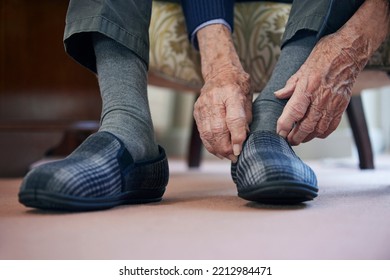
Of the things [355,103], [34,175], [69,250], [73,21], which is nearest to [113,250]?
[69,250]

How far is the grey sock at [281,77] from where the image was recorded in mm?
648

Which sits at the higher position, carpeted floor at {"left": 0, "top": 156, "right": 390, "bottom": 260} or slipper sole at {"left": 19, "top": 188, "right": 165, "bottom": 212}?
slipper sole at {"left": 19, "top": 188, "right": 165, "bottom": 212}

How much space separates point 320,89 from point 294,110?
0.05 meters

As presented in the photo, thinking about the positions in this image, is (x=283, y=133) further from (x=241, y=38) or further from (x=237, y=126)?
(x=241, y=38)

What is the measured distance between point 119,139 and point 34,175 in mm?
117

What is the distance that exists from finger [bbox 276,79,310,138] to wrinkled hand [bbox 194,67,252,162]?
45 mm

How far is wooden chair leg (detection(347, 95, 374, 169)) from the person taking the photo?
1351 millimetres

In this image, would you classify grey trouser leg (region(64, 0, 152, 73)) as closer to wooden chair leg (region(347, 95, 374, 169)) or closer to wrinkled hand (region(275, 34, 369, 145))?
wrinkled hand (region(275, 34, 369, 145))

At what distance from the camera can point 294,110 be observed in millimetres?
621

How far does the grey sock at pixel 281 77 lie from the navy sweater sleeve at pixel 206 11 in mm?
119

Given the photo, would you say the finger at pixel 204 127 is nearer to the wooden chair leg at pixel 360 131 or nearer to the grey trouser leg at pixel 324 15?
the grey trouser leg at pixel 324 15

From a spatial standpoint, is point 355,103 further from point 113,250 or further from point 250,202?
point 113,250

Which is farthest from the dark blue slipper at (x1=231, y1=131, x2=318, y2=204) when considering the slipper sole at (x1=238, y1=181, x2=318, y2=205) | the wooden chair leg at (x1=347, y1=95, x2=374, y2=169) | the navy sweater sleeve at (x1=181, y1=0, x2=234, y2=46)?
the wooden chair leg at (x1=347, y1=95, x2=374, y2=169)

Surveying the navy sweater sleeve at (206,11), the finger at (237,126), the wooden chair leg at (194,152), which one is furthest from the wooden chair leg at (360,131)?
the finger at (237,126)
